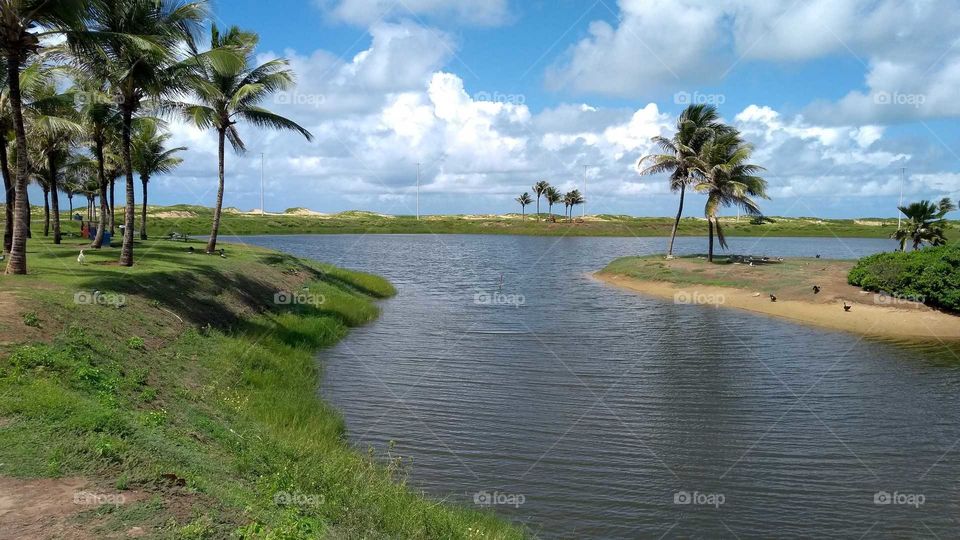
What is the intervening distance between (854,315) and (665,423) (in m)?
19.8

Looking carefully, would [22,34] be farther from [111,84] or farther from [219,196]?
[219,196]

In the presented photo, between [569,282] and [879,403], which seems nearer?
[879,403]

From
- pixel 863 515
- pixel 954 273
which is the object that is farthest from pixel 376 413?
pixel 954 273

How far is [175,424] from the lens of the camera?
433 inches

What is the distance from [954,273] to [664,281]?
18.4 metres

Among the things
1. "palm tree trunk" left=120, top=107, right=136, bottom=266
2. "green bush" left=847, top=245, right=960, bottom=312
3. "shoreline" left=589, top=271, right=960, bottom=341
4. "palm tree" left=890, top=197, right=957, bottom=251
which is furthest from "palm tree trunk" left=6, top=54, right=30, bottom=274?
"palm tree" left=890, top=197, right=957, bottom=251

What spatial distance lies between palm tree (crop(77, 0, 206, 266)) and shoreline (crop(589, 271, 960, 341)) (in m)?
29.1

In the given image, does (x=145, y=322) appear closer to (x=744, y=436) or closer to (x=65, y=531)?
(x=65, y=531)

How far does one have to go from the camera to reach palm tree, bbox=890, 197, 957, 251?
41531 mm

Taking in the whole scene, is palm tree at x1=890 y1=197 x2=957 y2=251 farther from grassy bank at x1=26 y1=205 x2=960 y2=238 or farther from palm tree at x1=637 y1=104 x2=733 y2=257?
grassy bank at x1=26 y1=205 x2=960 y2=238

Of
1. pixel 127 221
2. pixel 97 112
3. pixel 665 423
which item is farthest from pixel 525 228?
pixel 665 423

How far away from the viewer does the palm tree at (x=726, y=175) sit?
47688mm

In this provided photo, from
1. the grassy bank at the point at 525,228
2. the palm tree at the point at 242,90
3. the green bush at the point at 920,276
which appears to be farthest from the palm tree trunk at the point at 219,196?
the grassy bank at the point at 525,228

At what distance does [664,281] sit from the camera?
149ft
